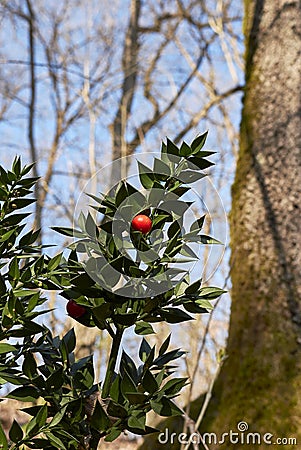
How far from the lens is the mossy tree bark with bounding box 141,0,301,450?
181 centimetres

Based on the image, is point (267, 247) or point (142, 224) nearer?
point (142, 224)

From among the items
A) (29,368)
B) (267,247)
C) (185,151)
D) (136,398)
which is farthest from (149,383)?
(267,247)

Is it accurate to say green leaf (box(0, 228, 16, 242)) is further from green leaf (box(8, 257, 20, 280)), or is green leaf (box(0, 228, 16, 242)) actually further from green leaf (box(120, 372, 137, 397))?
green leaf (box(120, 372, 137, 397))

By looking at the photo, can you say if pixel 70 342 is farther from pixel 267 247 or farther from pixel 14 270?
pixel 267 247

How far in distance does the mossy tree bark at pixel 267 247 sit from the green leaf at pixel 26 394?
1274 mm

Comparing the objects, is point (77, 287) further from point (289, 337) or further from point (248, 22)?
point (248, 22)

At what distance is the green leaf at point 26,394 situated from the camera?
0.53 metres

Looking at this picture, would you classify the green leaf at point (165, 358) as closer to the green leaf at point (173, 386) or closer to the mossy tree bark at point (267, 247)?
the green leaf at point (173, 386)

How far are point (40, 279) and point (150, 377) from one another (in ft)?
0.52

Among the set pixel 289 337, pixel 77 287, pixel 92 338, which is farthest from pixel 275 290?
pixel 77 287

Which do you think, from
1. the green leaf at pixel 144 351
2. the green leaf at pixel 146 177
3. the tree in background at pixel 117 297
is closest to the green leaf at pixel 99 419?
the tree in background at pixel 117 297

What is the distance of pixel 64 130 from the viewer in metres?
5.35

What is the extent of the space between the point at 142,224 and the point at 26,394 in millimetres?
207

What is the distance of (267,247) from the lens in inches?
83.8
